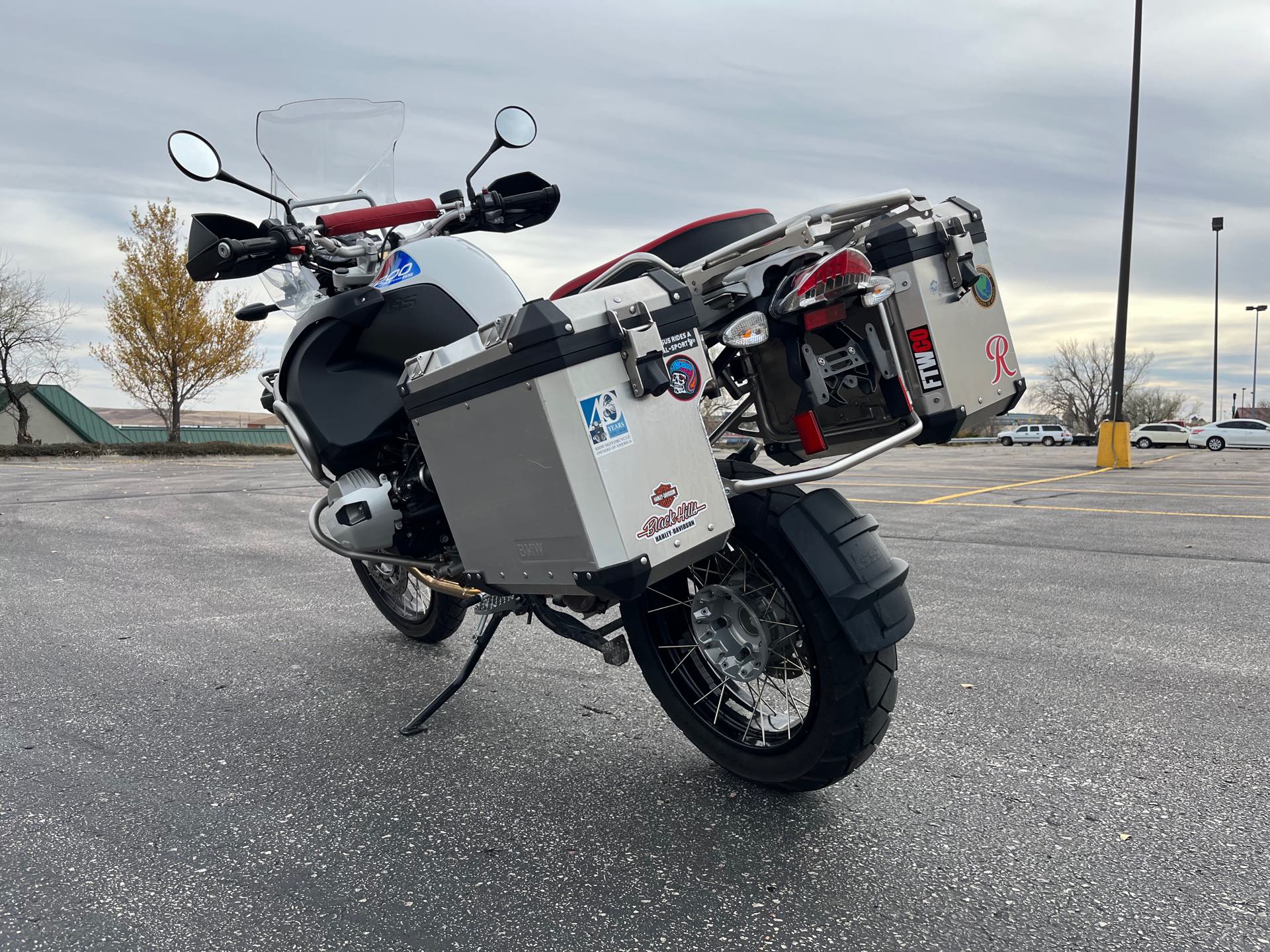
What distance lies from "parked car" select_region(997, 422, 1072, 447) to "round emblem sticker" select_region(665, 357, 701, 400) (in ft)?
185

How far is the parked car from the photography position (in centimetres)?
5481

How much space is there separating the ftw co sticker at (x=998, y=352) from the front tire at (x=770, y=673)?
0.67 meters

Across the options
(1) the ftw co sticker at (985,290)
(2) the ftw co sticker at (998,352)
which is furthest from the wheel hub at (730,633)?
(1) the ftw co sticker at (985,290)

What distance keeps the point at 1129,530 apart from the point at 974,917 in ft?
22.8

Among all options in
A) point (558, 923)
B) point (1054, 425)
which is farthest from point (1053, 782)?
point (1054, 425)

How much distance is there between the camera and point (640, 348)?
215 cm

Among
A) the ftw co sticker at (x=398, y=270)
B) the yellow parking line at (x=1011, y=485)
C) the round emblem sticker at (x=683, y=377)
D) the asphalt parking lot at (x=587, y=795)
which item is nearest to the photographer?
the asphalt parking lot at (x=587, y=795)

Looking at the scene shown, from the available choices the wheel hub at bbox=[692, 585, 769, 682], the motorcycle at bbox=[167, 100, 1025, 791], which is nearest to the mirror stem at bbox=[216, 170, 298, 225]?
the motorcycle at bbox=[167, 100, 1025, 791]

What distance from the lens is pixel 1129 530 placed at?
804 centimetres

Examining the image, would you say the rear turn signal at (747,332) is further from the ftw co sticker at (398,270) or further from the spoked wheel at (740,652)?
the ftw co sticker at (398,270)

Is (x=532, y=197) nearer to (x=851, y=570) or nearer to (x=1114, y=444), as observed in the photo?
(x=851, y=570)

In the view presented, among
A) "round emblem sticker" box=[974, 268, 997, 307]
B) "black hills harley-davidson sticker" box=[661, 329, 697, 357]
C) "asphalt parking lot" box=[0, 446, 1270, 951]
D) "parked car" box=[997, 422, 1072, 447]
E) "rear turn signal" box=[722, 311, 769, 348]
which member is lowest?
"parked car" box=[997, 422, 1072, 447]

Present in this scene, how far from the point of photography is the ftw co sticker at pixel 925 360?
8.26 feet

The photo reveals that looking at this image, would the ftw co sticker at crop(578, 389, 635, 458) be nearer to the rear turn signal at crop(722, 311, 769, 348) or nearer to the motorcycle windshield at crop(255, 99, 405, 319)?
the rear turn signal at crop(722, 311, 769, 348)
